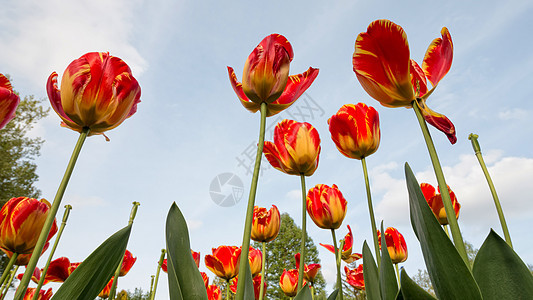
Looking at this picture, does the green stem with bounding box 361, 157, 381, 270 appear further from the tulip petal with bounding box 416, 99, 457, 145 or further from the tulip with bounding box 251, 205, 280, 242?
the tulip with bounding box 251, 205, 280, 242

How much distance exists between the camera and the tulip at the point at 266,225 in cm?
199

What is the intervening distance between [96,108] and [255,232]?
138 cm

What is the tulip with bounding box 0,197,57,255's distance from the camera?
127cm

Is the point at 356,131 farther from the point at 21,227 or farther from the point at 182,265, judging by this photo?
the point at 21,227

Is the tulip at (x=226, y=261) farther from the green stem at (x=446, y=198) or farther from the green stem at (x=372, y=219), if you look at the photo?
the green stem at (x=446, y=198)

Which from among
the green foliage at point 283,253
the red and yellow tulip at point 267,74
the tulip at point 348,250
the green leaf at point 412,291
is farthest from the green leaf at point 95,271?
the green foliage at point 283,253

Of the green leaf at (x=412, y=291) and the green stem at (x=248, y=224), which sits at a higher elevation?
the green stem at (x=248, y=224)

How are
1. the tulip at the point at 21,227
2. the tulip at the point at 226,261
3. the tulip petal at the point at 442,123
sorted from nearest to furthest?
1. the tulip petal at the point at 442,123
2. the tulip at the point at 21,227
3. the tulip at the point at 226,261

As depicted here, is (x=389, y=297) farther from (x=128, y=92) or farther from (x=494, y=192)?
(x=128, y=92)

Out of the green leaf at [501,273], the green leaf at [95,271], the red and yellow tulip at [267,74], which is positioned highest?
the red and yellow tulip at [267,74]

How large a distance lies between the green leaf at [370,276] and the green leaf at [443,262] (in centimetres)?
55

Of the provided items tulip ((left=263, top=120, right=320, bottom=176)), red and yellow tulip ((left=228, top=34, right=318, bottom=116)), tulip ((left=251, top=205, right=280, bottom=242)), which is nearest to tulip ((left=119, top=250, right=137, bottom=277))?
tulip ((left=251, top=205, right=280, bottom=242))

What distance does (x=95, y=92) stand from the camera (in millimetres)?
850

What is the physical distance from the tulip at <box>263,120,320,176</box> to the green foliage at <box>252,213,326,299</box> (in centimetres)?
1878
